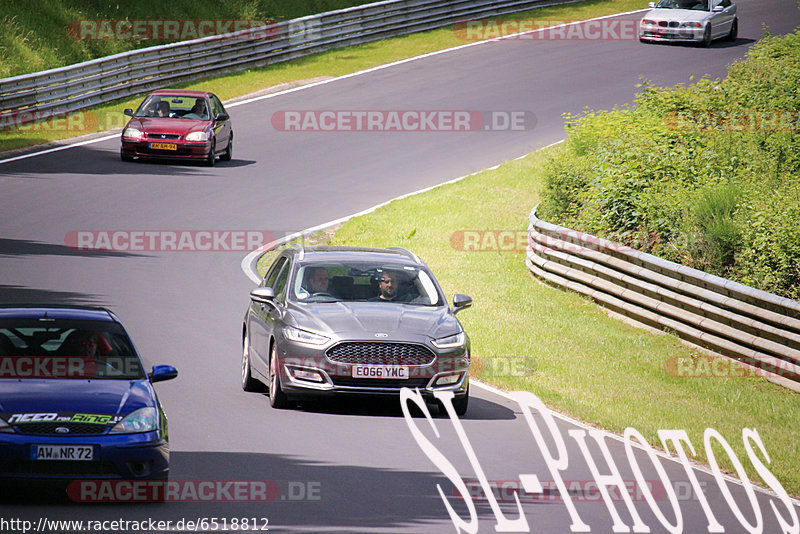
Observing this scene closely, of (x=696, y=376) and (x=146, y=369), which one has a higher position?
(x=146, y=369)

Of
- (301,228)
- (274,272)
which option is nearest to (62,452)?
(274,272)

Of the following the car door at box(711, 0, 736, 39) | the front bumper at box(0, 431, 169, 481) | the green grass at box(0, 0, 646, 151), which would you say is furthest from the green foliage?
the car door at box(711, 0, 736, 39)

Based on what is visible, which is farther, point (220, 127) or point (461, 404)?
point (220, 127)

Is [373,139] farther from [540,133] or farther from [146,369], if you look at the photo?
[146,369]

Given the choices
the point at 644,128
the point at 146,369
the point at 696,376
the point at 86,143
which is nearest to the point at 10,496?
the point at 146,369

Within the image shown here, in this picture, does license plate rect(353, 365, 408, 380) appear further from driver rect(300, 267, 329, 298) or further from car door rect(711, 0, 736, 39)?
car door rect(711, 0, 736, 39)

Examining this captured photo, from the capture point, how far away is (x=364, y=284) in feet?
48.4

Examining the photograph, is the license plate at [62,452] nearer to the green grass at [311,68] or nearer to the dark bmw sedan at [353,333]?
the dark bmw sedan at [353,333]

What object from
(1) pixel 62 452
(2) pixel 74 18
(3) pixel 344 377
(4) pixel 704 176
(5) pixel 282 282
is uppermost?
(2) pixel 74 18

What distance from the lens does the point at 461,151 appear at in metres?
33.5

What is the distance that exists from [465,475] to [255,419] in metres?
2.80

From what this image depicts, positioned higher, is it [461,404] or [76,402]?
[76,402]

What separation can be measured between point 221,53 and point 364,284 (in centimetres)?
2663

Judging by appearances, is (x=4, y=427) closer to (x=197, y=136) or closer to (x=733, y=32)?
(x=197, y=136)
